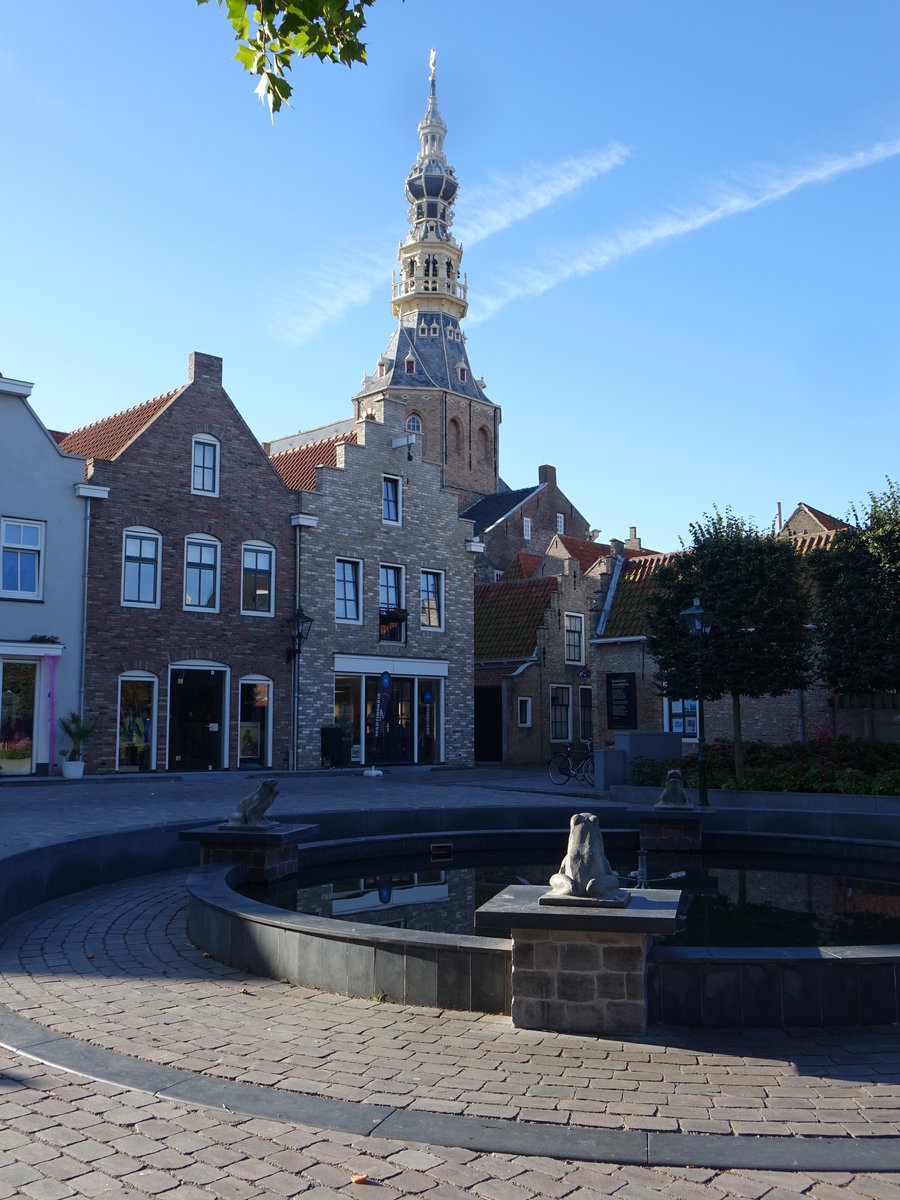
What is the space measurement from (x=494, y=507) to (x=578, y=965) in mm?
55222

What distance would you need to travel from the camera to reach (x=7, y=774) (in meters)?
23.7

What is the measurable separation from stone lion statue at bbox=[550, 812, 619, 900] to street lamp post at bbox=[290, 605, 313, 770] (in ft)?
75.4

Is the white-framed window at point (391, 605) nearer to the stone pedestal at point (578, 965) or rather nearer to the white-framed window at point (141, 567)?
the white-framed window at point (141, 567)

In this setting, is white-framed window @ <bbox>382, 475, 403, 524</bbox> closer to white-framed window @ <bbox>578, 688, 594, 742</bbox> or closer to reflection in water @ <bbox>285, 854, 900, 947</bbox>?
white-framed window @ <bbox>578, 688, 594, 742</bbox>

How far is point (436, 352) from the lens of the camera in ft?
231

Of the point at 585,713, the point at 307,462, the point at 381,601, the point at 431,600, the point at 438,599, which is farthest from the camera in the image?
the point at 585,713

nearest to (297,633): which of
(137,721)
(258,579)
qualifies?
(258,579)

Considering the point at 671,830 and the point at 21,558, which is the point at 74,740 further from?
the point at 671,830

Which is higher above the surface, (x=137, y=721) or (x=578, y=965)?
(x=137, y=721)

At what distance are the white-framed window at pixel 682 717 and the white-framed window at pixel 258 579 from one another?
11617 mm

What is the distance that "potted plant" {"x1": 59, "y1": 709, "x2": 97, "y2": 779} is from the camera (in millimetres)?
24141

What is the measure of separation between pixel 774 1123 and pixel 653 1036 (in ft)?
4.58

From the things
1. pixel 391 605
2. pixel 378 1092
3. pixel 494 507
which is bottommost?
pixel 378 1092

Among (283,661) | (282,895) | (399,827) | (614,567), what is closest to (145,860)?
(282,895)
